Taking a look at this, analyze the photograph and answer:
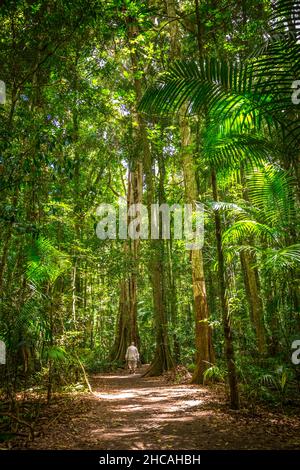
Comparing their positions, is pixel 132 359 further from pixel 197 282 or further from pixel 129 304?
pixel 197 282

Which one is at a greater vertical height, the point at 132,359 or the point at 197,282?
the point at 197,282

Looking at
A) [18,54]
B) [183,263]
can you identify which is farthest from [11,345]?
[183,263]

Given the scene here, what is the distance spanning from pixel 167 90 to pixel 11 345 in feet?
14.1

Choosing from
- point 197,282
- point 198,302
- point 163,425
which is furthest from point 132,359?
point 163,425

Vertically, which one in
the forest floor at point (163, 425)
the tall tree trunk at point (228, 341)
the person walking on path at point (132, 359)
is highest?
the tall tree trunk at point (228, 341)

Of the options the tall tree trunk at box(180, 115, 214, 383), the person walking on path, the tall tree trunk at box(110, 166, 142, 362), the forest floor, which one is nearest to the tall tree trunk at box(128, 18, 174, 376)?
the person walking on path

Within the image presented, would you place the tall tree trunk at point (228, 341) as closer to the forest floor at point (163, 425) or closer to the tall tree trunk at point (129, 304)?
the forest floor at point (163, 425)

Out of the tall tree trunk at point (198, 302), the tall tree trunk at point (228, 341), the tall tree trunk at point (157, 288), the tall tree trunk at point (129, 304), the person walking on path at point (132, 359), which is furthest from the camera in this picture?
the tall tree trunk at point (129, 304)

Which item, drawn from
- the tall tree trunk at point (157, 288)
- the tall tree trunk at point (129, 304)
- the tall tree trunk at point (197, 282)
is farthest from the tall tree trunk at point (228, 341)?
the tall tree trunk at point (129, 304)

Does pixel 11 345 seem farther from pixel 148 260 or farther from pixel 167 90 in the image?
pixel 148 260

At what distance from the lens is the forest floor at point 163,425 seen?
174 inches

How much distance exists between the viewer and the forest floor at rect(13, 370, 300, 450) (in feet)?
14.5

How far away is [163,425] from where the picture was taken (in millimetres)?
5523

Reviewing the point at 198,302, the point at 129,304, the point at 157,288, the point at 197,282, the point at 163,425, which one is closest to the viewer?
the point at 163,425
